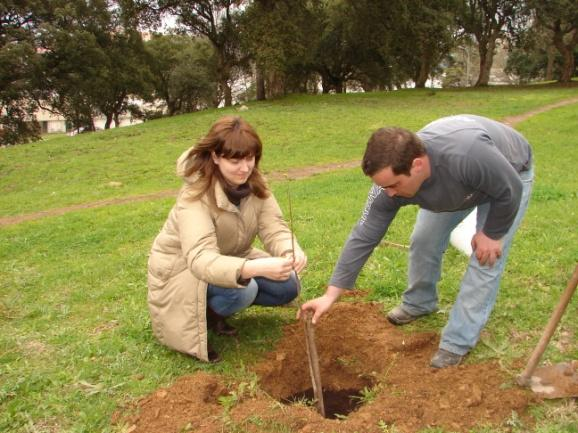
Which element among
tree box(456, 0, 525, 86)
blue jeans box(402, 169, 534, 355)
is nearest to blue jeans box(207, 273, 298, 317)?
blue jeans box(402, 169, 534, 355)

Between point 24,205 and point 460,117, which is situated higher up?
point 460,117

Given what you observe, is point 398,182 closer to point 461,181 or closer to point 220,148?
point 461,181

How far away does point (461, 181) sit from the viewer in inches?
111

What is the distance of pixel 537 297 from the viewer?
4086 mm

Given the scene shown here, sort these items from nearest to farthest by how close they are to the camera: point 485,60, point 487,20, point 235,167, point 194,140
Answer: point 235,167 → point 194,140 → point 487,20 → point 485,60

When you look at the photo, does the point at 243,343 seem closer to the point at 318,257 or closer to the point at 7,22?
the point at 318,257

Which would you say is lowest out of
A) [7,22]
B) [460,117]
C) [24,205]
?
[24,205]

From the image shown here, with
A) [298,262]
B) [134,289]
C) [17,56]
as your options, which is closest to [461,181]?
[298,262]

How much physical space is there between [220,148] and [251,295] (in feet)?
3.31

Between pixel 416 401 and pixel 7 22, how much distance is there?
2605 cm

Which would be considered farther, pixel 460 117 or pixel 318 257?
pixel 318 257

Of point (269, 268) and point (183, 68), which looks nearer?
point (269, 268)

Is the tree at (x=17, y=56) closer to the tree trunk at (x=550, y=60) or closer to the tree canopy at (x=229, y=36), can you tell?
the tree canopy at (x=229, y=36)

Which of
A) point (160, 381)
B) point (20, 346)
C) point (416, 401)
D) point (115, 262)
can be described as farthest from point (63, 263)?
point (416, 401)
